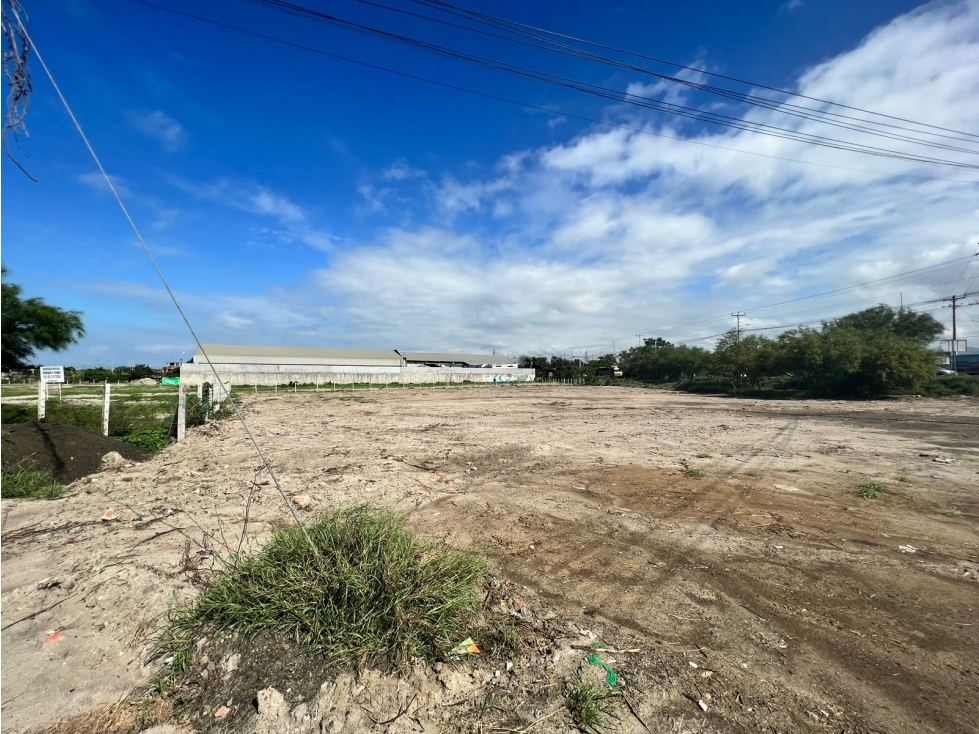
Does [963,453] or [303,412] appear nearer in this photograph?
[963,453]

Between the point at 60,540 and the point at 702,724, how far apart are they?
19.3ft

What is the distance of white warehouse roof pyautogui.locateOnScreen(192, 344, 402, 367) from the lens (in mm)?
58062

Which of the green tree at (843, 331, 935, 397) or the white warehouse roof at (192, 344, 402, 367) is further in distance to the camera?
the white warehouse roof at (192, 344, 402, 367)

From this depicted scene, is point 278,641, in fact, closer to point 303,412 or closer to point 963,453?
point 963,453

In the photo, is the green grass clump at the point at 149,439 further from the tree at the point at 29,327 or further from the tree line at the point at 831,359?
the tree line at the point at 831,359

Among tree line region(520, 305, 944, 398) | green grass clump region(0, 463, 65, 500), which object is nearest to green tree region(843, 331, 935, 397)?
tree line region(520, 305, 944, 398)

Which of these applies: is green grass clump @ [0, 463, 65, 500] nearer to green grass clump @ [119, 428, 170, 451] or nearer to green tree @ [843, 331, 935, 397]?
green grass clump @ [119, 428, 170, 451]

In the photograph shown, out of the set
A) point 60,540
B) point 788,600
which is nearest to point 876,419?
point 788,600

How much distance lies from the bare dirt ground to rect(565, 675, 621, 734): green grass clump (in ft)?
0.31

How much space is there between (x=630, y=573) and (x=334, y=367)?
57.5 m

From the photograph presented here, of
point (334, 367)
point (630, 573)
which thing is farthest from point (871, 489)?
point (334, 367)

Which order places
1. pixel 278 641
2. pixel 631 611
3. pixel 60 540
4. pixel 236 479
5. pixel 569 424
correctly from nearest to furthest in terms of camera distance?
pixel 278 641 < pixel 631 611 < pixel 60 540 < pixel 236 479 < pixel 569 424

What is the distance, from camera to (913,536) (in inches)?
194

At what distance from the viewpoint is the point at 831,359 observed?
108 ft
